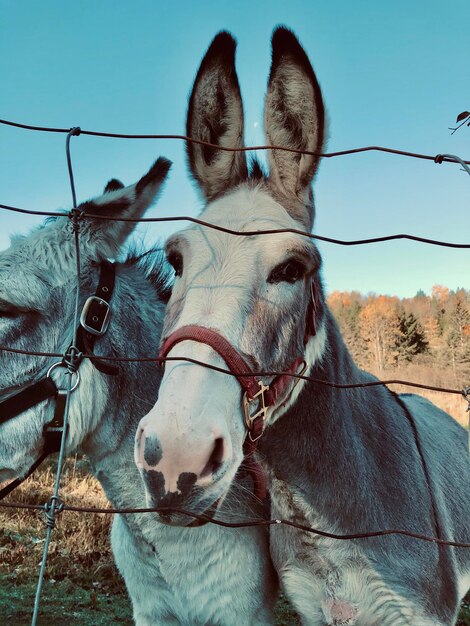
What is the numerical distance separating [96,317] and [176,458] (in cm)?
132

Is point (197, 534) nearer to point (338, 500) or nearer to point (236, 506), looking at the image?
point (236, 506)

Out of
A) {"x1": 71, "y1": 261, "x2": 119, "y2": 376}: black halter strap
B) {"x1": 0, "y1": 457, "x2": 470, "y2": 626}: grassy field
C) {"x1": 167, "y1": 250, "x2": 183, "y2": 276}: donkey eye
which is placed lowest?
{"x1": 0, "y1": 457, "x2": 470, "y2": 626}: grassy field

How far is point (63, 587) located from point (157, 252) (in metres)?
3.92

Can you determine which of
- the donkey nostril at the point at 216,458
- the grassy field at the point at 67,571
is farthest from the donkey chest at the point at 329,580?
the grassy field at the point at 67,571

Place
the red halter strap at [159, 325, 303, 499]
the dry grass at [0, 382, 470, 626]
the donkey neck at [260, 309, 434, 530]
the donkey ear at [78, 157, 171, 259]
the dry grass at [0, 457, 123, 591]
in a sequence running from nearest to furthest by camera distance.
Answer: the red halter strap at [159, 325, 303, 499] < the donkey neck at [260, 309, 434, 530] < the donkey ear at [78, 157, 171, 259] < the dry grass at [0, 382, 470, 626] < the dry grass at [0, 457, 123, 591]

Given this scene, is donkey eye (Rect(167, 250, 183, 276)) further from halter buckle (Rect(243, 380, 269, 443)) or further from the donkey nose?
the donkey nose

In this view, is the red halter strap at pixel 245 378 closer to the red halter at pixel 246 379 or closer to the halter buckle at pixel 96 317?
the red halter at pixel 246 379

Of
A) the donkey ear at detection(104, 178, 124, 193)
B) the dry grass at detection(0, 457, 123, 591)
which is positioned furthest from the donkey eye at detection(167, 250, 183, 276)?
the dry grass at detection(0, 457, 123, 591)

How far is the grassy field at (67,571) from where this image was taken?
15.4 ft

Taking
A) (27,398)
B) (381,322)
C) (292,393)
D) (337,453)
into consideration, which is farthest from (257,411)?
(381,322)

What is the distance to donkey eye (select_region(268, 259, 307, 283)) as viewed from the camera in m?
2.02

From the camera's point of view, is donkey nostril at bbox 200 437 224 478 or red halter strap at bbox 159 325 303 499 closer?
→ donkey nostril at bbox 200 437 224 478

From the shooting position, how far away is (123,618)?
470cm

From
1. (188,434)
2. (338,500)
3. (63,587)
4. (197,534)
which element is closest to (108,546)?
(63,587)
